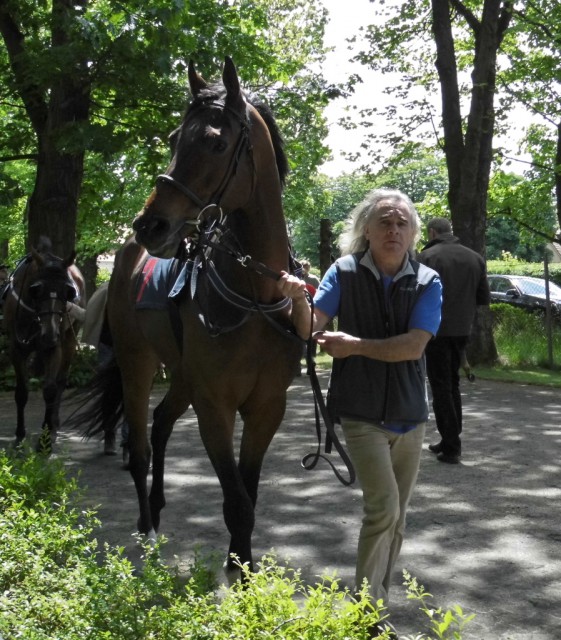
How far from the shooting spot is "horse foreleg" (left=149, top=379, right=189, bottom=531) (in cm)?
648

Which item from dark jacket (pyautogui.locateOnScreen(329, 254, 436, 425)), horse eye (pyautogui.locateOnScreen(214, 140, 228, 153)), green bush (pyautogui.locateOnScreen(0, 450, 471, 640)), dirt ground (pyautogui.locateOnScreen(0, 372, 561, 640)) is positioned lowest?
dirt ground (pyautogui.locateOnScreen(0, 372, 561, 640))

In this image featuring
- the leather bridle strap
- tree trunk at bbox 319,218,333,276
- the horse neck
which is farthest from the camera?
tree trunk at bbox 319,218,333,276

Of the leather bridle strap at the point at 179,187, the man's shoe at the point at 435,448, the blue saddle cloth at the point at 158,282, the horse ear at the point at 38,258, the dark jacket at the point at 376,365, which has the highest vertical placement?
the horse ear at the point at 38,258

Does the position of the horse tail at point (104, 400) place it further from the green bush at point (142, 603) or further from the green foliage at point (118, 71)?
the green foliage at point (118, 71)

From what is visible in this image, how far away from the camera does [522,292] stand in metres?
35.0

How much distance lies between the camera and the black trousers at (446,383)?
938cm

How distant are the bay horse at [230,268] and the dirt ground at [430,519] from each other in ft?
2.87

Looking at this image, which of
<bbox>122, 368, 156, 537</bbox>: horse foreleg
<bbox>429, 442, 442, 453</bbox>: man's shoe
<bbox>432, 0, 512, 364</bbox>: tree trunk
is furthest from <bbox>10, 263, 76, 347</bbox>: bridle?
<bbox>432, 0, 512, 364</bbox>: tree trunk

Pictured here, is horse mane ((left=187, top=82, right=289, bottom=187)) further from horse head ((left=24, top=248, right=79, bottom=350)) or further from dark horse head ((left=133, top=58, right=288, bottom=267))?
horse head ((left=24, top=248, right=79, bottom=350))

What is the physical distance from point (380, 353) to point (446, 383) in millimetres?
5252

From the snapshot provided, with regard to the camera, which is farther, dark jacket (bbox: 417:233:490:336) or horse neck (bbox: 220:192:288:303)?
dark jacket (bbox: 417:233:490:336)

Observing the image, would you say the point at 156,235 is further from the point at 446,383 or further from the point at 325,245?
the point at 325,245

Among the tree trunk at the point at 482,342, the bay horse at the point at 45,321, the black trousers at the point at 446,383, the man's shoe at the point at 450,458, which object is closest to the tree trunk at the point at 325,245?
the tree trunk at the point at 482,342

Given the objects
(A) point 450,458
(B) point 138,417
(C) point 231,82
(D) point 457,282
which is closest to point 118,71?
(D) point 457,282
